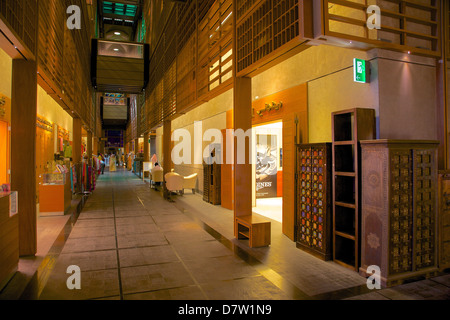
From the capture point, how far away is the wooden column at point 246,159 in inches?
198

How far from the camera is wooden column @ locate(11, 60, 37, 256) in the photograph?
406cm

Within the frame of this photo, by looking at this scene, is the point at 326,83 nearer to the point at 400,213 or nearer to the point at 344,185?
the point at 344,185

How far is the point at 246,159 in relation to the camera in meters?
5.04

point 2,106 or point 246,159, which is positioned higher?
point 2,106

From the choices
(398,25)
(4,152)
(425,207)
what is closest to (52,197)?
(4,152)

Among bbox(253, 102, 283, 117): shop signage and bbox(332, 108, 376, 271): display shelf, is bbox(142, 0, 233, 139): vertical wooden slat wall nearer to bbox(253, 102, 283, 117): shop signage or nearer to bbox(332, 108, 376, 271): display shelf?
bbox(253, 102, 283, 117): shop signage

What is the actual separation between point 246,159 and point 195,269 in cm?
210

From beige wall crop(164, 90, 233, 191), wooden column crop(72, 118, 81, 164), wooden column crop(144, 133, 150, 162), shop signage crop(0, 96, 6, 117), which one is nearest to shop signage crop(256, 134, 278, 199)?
beige wall crop(164, 90, 233, 191)

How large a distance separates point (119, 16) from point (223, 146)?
21669mm

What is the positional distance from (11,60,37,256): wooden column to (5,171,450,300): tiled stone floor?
0.60 m

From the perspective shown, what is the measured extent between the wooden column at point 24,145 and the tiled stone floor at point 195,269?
23.8 inches

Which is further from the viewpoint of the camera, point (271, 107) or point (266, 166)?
point (266, 166)
